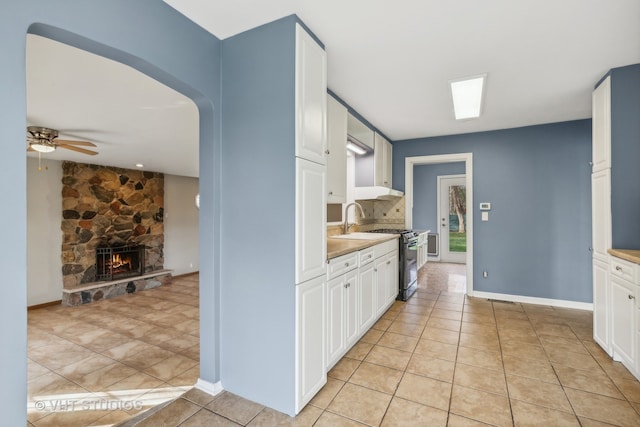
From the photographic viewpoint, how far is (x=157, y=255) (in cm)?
613

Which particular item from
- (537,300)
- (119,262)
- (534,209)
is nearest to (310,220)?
(534,209)

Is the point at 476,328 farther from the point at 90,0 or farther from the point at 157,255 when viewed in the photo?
the point at 157,255

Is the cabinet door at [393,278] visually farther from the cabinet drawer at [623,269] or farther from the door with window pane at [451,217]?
the door with window pane at [451,217]

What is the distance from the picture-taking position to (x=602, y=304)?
2641mm

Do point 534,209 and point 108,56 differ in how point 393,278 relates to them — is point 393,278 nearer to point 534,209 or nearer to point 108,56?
point 534,209

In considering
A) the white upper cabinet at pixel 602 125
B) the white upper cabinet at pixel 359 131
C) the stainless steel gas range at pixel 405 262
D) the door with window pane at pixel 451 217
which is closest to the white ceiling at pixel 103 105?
the white upper cabinet at pixel 359 131

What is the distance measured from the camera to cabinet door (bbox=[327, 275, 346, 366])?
7.26 feet

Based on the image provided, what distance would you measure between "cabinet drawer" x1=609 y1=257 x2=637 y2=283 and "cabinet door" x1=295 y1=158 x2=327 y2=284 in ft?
7.34

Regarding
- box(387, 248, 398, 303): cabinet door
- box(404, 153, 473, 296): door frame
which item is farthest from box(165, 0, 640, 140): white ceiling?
box(387, 248, 398, 303): cabinet door

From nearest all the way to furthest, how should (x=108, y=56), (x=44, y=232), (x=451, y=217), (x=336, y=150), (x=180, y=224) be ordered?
1. (x=108, y=56)
2. (x=336, y=150)
3. (x=44, y=232)
4. (x=180, y=224)
5. (x=451, y=217)

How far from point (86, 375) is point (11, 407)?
173cm

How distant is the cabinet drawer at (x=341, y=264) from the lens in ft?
7.22

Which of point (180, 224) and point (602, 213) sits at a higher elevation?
point (602, 213)

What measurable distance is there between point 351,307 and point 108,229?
499 cm
